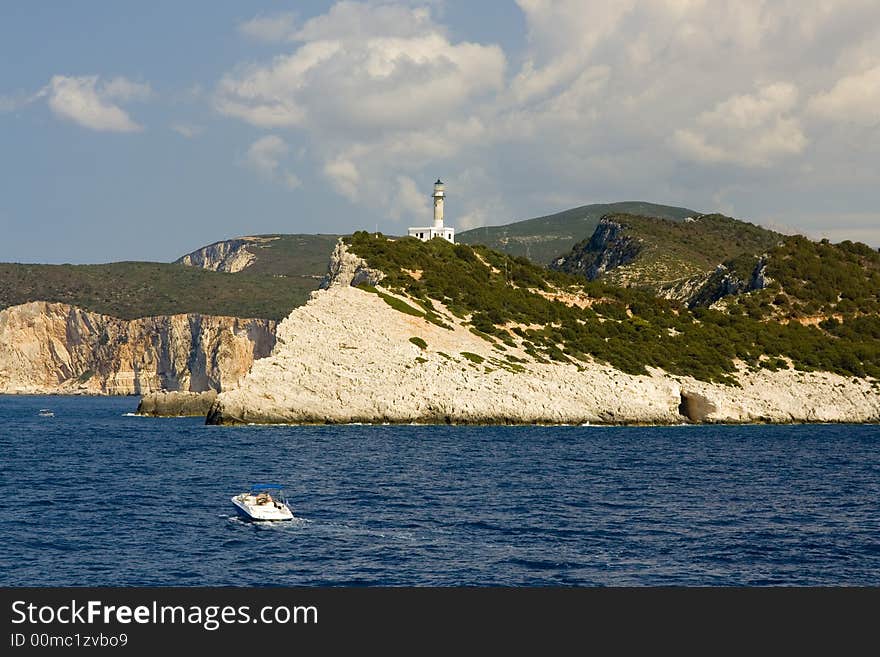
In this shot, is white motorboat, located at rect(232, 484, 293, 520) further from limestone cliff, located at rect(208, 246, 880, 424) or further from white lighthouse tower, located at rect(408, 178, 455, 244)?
white lighthouse tower, located at rect(408, 178, 455, 244)

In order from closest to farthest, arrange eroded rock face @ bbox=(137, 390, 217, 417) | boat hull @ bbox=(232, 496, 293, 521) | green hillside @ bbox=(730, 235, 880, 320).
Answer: boat hull @ bbox=(232, 496, 293, 521), eroded rock face @ bbox=(137, 390, 217, 417), green hillside @ bbox=(730, 235, 880, 320)

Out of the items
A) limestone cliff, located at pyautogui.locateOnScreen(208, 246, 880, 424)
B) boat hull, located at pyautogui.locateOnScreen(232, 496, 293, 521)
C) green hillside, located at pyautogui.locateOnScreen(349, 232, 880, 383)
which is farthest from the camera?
green hillside, located at pyautogui.locateOnScreen(349, 232, 880, 383)

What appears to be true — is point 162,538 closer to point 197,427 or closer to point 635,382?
point 197,427

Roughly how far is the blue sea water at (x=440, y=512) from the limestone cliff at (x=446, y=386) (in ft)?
32.8

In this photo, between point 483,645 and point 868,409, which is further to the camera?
point 868,409

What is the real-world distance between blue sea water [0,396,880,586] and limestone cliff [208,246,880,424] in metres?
9.99

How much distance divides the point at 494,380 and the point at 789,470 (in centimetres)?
3530

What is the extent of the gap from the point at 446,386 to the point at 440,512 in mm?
47976

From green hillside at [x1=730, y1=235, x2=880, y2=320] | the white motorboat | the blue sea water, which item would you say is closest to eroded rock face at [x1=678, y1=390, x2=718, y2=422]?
the blue sea water

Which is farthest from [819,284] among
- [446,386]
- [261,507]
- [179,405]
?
[261,507]

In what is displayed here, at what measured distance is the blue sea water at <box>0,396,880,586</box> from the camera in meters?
33.5

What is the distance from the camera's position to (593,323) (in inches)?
4702

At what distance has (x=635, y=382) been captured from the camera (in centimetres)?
10106

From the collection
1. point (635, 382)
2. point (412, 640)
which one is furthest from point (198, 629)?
point (635, 382)
